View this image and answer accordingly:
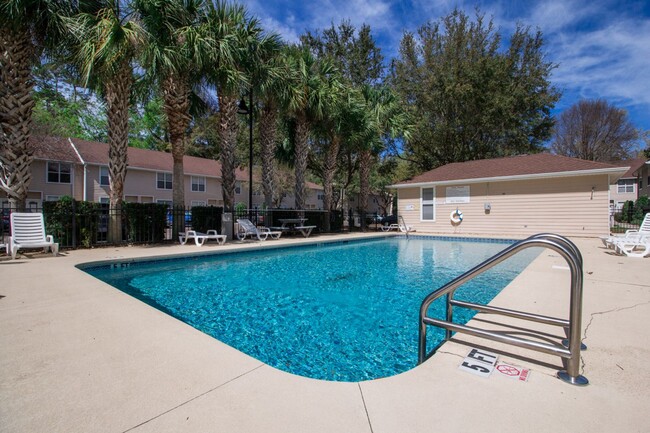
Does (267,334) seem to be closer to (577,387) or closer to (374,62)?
(577,387)

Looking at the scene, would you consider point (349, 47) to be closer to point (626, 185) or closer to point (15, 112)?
point (15, 112)

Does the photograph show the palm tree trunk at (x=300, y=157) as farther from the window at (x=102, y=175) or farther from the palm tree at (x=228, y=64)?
the window at (x=102, y=175)

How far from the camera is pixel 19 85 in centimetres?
802

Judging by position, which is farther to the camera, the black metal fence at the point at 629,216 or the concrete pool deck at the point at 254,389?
the black metal fence at the point at 629,216

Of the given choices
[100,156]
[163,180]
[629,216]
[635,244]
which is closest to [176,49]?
[635,244]

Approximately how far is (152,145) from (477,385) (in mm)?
38833

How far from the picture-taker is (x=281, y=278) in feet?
22.1

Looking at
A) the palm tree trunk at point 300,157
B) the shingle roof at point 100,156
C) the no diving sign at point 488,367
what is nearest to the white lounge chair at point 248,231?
the palm tree trunk at point 300,157

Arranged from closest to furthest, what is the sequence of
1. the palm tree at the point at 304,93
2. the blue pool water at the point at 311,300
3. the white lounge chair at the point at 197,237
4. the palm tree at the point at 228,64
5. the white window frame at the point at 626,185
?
the blue pool water at the point at 311,300 < the white lounge chair at the point at 197,237 < the palm tree at the point at 228,64 < the palm tree at the point at 304,93 < the white window frame at the point at 626,185

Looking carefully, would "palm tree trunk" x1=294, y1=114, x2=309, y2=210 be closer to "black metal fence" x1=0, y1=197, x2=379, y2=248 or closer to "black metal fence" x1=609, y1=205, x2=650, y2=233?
"black metal fence" x1=0, y1=197, x2=379, y2=248

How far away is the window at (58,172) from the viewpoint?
20438 mm

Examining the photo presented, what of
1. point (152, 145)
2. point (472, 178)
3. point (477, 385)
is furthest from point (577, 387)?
point (152, 145)

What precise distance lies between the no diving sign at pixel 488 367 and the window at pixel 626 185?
44104 mm

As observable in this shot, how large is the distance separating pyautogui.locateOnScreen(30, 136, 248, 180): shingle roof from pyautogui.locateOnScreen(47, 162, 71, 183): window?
0.84m
